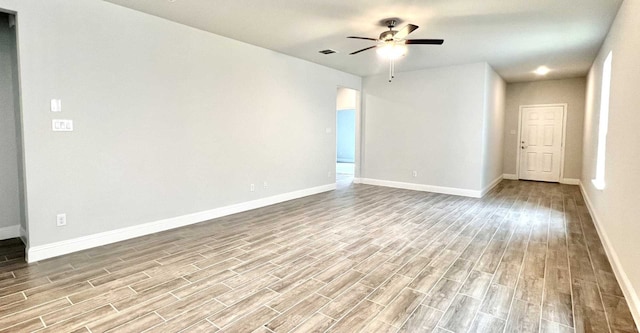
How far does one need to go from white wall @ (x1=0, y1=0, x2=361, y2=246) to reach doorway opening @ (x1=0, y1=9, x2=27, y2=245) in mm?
776

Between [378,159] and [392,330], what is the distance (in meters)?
5.92

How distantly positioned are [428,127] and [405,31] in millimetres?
3634

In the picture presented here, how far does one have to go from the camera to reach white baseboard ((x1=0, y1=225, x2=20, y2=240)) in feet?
12.0

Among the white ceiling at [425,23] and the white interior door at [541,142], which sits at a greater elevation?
the white ceiling at [425,23]

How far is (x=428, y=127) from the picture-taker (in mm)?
6918

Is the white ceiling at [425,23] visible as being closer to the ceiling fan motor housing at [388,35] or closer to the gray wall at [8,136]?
the ceiling fan motor housing at [388,35]

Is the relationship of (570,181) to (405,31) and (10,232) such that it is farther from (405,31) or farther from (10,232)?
(10,232)

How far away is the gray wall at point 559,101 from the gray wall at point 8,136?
10.1 metres

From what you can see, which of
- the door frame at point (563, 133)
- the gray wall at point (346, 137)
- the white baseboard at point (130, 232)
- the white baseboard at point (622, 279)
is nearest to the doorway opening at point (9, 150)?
the white baseboard at point (130, 232)

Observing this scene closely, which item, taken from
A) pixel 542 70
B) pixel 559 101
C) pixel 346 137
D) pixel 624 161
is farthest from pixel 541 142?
pixel 346 137

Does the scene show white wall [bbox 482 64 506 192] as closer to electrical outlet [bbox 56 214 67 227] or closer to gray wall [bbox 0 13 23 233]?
electrical outlet [bbox 56 214 67 227]

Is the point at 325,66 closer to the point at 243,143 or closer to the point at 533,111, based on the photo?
the point at 243,143

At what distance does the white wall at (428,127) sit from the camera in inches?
249

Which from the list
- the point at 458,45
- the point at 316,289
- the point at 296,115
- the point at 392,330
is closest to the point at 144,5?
the point at 296,115
